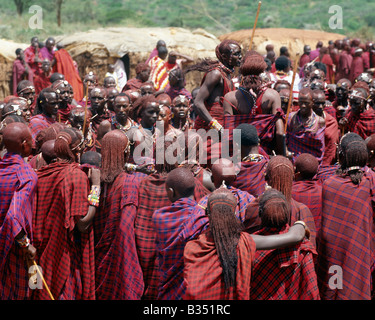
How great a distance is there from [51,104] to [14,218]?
2.98 meters

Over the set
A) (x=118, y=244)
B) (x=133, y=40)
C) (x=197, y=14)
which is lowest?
(x=118, y=244)

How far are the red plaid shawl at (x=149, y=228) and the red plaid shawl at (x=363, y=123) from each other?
3.39 metres

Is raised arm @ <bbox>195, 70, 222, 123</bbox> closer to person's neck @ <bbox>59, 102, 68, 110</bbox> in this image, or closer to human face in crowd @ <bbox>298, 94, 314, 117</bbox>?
human face in crowd @ <bbox>298, 94, 314, 117</bbox>

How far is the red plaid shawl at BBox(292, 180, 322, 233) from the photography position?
211 inches

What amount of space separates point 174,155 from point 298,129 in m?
1.84

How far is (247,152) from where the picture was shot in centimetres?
563

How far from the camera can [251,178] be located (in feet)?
17.9

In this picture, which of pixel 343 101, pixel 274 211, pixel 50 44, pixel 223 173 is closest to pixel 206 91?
pixel 223 173

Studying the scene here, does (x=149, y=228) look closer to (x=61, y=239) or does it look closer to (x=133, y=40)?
(x=61, y=239)

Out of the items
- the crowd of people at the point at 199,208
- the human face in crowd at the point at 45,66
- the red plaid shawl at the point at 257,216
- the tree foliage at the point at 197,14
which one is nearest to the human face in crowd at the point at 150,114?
the crowd of people at the point at 199,208

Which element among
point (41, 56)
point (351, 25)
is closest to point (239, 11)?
point (351, 25)

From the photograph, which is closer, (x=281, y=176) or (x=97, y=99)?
(x=281, y=176)

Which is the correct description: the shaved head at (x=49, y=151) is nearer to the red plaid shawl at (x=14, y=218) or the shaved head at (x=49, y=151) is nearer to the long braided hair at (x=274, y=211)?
the red plaid shawl at (x=14, y=218)

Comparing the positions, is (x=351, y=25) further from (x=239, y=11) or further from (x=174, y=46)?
(x=174, y=46)
